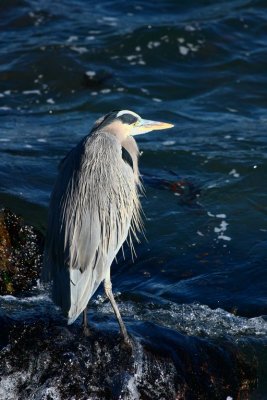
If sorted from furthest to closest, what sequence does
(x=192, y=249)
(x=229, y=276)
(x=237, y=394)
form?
(x=192, y=249)
(x=229, y=276)
(x=237, y=394)

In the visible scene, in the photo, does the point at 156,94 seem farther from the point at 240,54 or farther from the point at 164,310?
the point at 164,310

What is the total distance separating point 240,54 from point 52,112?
125 inches

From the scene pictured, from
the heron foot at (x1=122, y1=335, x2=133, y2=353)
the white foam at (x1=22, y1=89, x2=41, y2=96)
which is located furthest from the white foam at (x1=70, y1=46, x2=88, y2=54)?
the heron foot at (x1=122, y1=335, x2=133, y2=353)

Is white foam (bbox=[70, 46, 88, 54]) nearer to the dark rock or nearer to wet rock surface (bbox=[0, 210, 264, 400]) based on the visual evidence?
the dark rock

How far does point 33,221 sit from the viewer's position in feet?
24.0

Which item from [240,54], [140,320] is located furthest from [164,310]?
[240,54]

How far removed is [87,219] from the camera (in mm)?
5188

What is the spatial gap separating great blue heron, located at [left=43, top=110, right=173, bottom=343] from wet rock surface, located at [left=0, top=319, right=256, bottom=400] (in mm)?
149

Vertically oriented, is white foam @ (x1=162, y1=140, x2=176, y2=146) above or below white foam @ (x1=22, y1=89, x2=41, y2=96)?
below

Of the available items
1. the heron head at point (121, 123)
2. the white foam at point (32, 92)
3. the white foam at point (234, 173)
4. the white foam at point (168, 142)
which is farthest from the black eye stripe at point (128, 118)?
the white foam at point (32, 92)

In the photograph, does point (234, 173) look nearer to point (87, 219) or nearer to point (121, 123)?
point (121, 123)

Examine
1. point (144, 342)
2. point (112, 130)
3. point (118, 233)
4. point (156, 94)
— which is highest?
point (112, 130)

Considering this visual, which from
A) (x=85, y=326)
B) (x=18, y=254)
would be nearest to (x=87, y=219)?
(x=85, y=326)

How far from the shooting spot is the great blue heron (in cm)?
511
